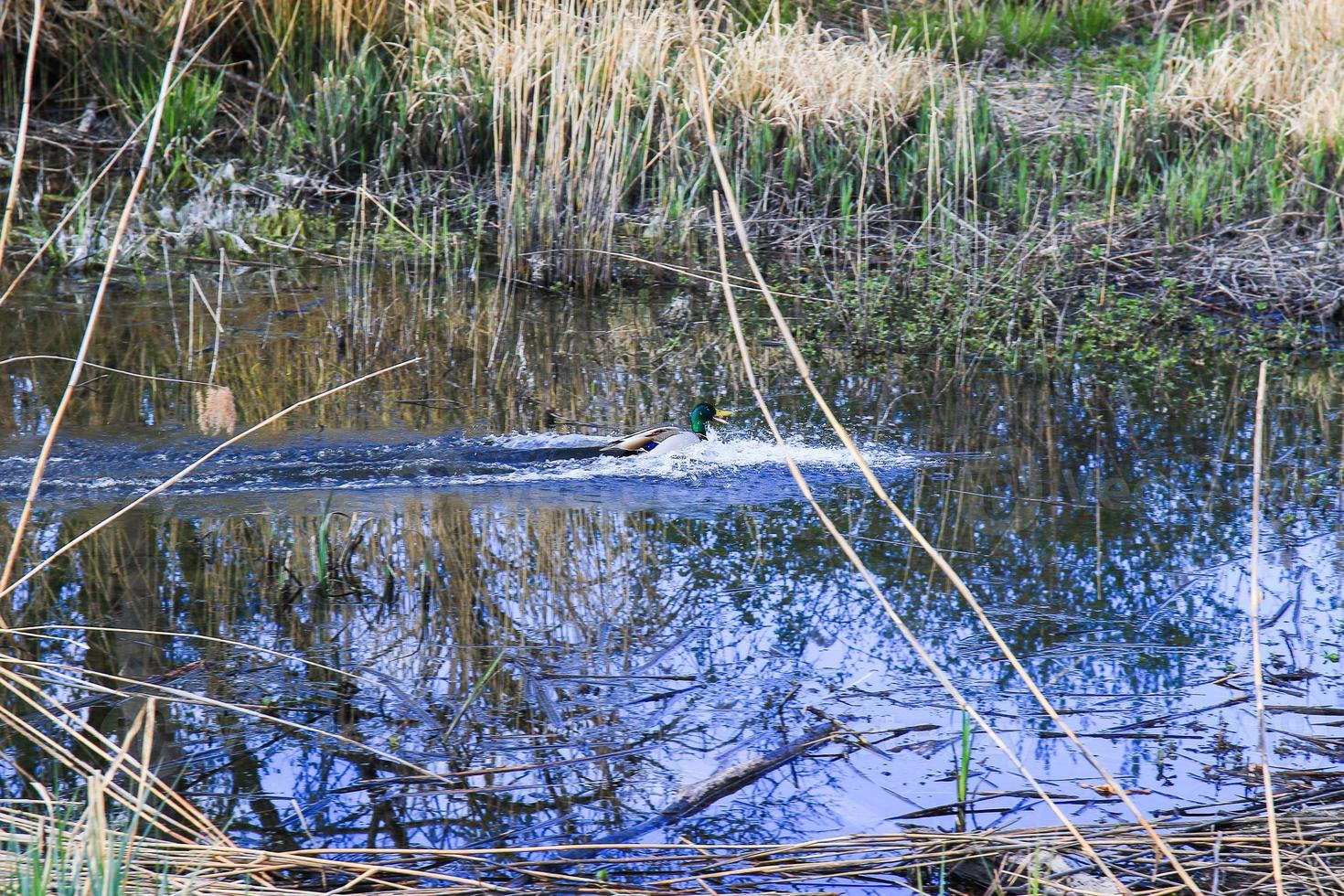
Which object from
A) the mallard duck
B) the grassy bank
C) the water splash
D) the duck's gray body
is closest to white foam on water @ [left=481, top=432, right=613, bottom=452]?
the water splash

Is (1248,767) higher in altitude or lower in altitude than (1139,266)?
lower

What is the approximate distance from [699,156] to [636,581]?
5.57 m

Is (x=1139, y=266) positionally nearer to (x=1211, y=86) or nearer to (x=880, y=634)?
(x=1211, y=86)

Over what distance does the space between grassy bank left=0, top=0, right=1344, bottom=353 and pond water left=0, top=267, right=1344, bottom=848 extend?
1046 millimetres

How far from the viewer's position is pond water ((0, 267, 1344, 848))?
3518mm

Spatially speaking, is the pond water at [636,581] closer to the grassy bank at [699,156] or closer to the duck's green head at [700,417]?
→ the duck's green head at [700,417]

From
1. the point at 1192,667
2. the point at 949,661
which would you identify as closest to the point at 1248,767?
the point at 1192,667

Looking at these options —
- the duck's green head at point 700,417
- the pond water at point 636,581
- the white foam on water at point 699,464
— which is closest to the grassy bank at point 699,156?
the pond water at point 636,581

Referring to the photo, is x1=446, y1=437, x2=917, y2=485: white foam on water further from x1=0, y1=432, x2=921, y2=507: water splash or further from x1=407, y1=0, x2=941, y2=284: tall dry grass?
x1=407, y1=0, x2=941, y2=284: tall dry grass

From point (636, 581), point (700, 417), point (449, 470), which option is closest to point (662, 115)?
point (700, 417)

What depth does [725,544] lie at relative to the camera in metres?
5.10

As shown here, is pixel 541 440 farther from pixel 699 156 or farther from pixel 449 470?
pixel 699 156

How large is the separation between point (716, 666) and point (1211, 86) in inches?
301

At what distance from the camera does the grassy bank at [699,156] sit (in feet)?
26.4
